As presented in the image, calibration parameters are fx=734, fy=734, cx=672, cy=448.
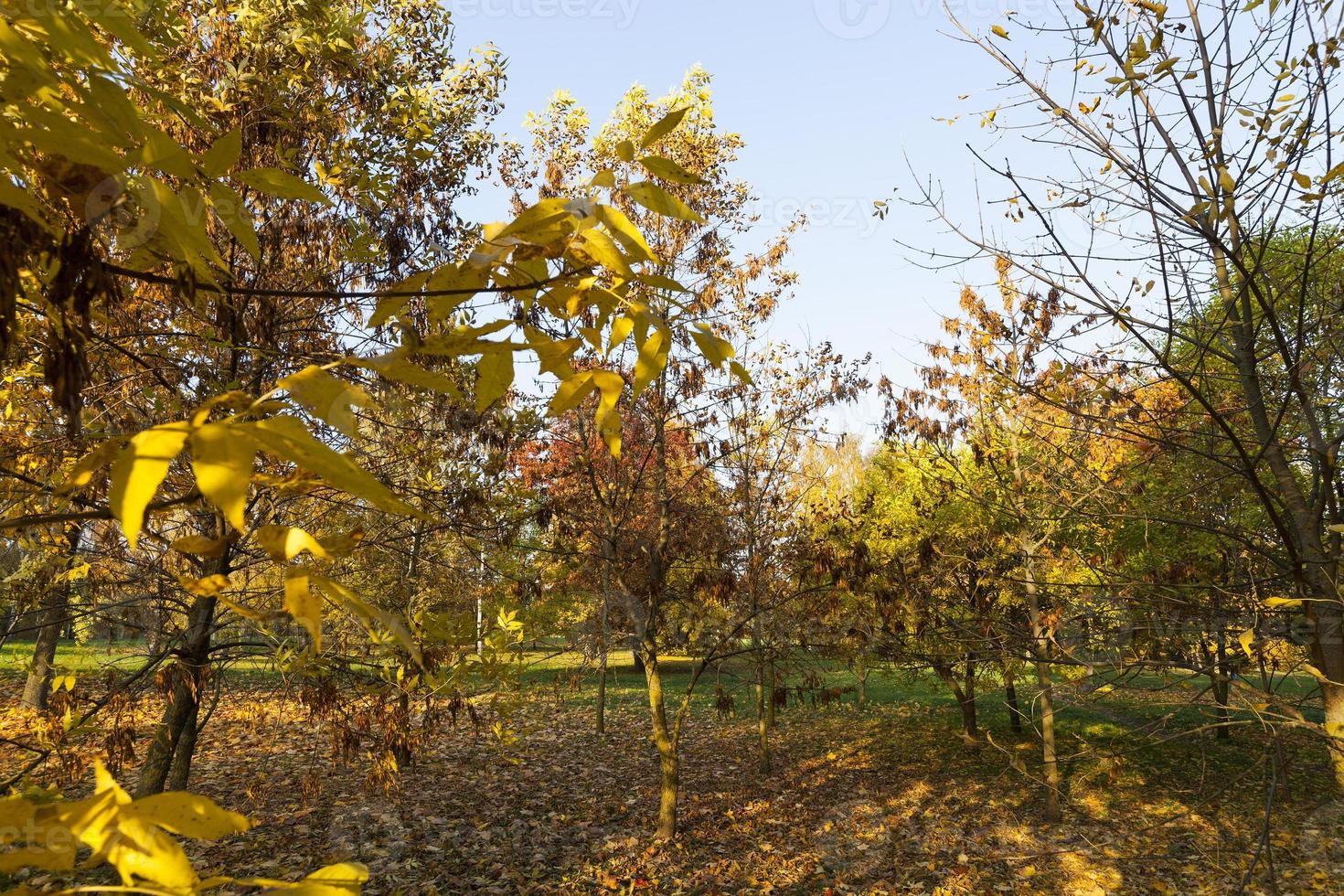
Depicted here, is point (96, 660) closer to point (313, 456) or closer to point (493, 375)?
point (493, 375)

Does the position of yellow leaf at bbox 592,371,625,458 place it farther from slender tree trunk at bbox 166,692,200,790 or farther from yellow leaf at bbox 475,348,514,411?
slender tree trunk at bbox 166,692,200,790

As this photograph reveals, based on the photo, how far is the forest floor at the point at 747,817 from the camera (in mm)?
6781

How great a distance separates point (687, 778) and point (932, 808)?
336 cm

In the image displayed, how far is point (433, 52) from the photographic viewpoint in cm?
495

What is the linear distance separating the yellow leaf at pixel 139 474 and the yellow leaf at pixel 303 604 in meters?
0.12

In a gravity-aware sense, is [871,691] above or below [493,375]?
below

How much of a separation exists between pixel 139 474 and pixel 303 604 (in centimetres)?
15

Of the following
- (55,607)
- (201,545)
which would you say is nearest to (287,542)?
(201,545)

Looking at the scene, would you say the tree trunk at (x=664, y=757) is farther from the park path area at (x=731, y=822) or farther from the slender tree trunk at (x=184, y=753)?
the slender tree trunk at (x=184, y=753)

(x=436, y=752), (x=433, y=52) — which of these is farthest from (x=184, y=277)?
(x=436, y=752)

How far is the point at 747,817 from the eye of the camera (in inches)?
353

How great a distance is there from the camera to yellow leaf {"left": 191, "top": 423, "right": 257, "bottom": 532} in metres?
0.48

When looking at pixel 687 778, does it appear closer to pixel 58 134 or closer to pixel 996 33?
pixel 996 33

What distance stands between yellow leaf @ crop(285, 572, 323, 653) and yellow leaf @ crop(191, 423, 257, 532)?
91 millimetres
